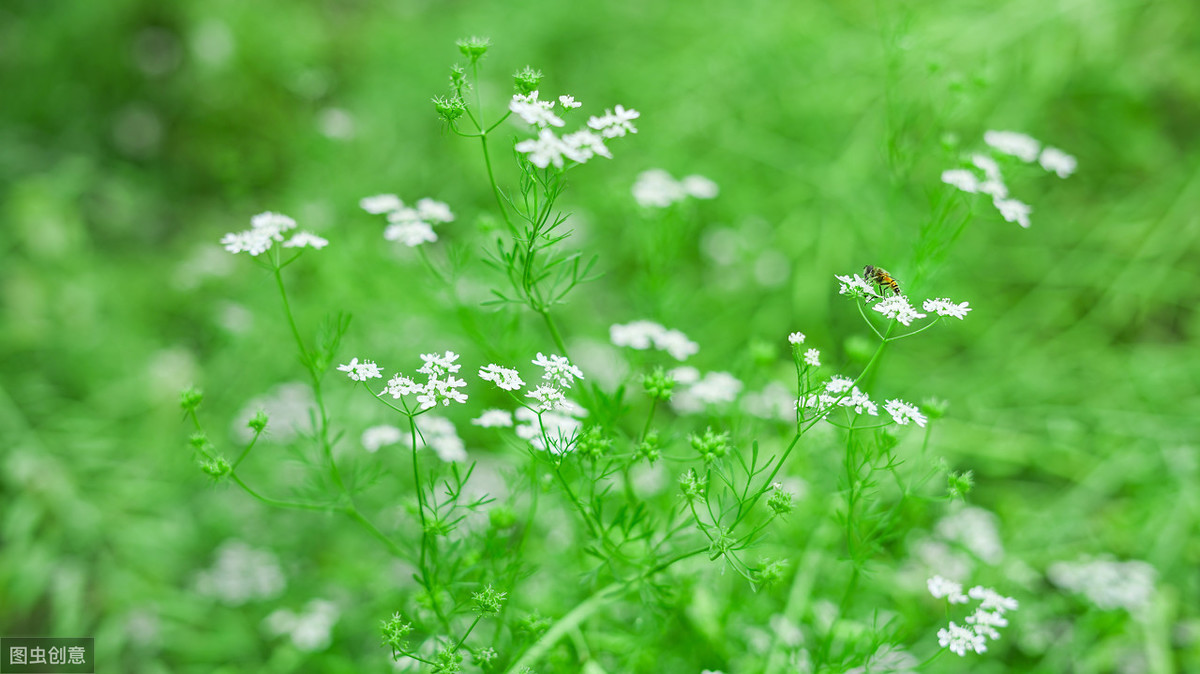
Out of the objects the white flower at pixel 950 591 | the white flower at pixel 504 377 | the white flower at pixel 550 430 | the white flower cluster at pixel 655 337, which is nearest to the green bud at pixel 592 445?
the white flower at pixel 550 430

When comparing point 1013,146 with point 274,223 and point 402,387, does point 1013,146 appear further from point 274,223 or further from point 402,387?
point 274,223

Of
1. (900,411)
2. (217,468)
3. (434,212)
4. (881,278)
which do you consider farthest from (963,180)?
(217,468)

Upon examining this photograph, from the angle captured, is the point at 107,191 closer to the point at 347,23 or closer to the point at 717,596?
the point at 347,23

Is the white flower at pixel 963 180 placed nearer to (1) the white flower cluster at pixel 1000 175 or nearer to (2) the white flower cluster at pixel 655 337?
(1) the white flower cluster at pixel 1000 175

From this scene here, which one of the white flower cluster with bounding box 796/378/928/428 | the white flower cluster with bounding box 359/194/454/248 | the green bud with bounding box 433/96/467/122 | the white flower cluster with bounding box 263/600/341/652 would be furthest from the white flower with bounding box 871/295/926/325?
the white flower cluster with bounding box 263/600/341/652

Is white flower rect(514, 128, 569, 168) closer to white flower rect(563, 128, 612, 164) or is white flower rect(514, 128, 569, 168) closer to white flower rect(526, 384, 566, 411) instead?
white flower rect(563, 128, 612, 164)
